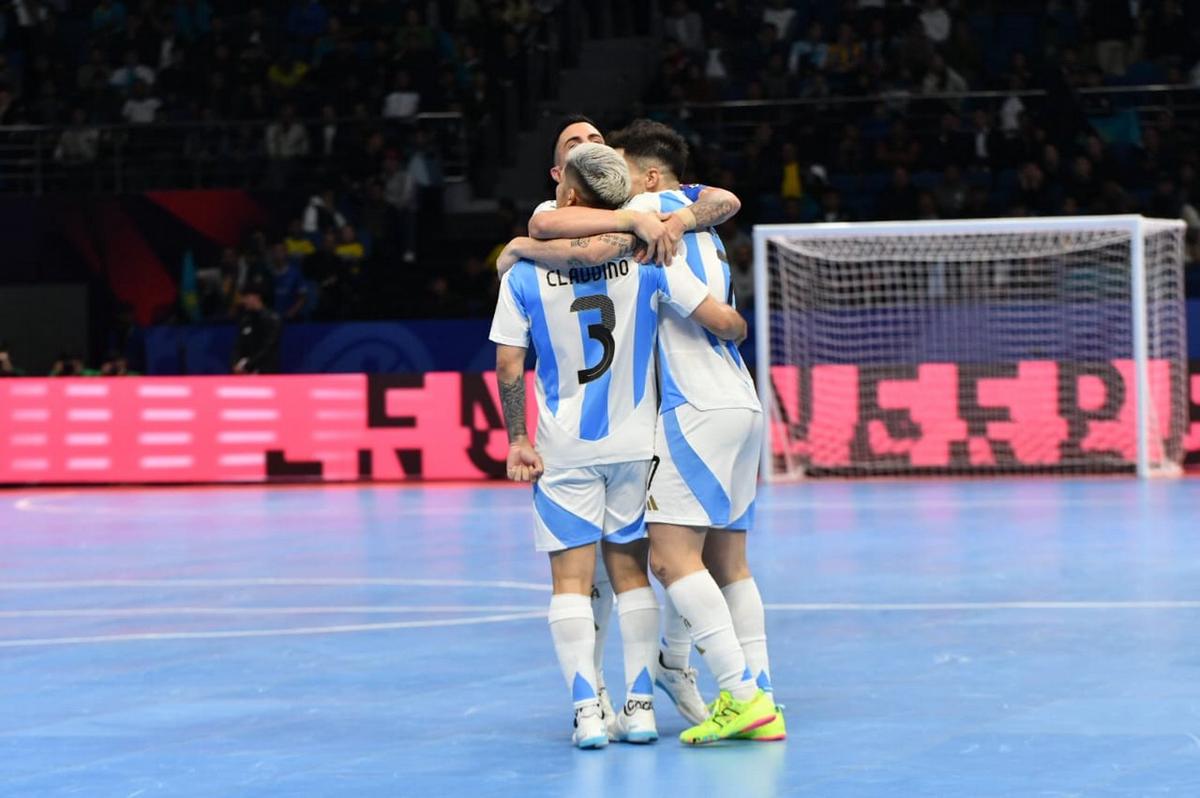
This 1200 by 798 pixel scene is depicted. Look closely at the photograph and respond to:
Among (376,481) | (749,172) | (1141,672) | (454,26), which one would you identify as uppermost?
(454,26)

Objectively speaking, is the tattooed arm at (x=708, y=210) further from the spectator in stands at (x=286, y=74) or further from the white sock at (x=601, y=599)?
the spectator in stands at (x=286, y=74)

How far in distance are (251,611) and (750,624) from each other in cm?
425

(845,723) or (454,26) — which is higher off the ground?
(454,26)

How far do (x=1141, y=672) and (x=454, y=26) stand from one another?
21440 millimetres

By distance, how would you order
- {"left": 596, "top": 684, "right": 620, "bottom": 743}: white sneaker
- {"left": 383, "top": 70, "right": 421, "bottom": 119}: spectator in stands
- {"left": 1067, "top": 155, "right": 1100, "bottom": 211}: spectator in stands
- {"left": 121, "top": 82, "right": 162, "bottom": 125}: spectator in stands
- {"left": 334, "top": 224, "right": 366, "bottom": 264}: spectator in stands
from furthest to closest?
{"left": 121, "top": 82, "right": 162, "bottom": 125}: spectator in stands
{"left": 383, "top": 70, "right": 421, "bottom": 119}: spectator in stands
{"left": 334, "top": 224, "right": 366, "bottom": 264}: spectator in stands
{"left": 1067, "top": 155, "right": 1100, "bottom": 211}: spectator in stands
{"left": 596, "top": 684, "right": 620, "bottom": 743}: white sneaker

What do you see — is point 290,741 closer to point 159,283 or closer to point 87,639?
point 87,639

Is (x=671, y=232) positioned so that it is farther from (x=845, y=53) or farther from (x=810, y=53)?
(x=810, y=53)

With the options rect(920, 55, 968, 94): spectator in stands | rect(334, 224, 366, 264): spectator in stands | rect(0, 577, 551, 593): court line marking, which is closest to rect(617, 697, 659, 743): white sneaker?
rect(0, 577, 551, 593): court line marking

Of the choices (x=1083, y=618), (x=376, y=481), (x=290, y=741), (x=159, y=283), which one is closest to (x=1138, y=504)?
(x=1083, y=618)

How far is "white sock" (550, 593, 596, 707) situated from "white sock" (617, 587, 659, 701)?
0.40 ft

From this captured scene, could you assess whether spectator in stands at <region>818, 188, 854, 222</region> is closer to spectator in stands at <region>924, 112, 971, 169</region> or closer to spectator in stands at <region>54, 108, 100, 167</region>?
spectator in stands at <region>924, 112, 971, 169</region>

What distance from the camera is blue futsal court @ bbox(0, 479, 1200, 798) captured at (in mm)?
5727

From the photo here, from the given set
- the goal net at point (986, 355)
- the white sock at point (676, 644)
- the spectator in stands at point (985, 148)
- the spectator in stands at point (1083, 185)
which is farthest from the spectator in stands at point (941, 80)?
the white sock at point (676, 644)

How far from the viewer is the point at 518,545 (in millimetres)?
13055
